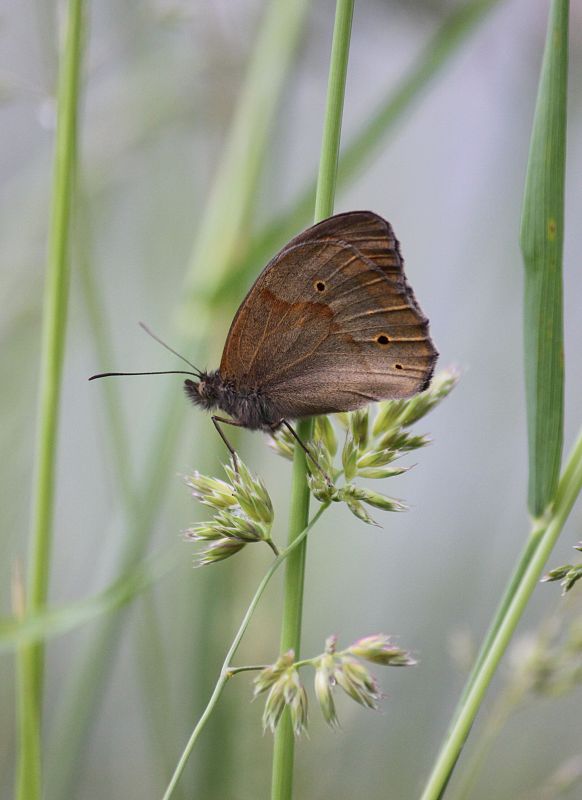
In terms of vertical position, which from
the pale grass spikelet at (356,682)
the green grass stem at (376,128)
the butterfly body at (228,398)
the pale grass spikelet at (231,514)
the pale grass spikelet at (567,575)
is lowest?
the pale grass spikelet at (356,682)

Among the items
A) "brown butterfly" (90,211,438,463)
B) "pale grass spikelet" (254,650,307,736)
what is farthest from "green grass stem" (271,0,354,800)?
"brown butterfly" (90,211,438,463)

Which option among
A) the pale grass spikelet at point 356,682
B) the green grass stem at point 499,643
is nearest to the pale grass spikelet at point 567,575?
the green grass stem at point 499,643

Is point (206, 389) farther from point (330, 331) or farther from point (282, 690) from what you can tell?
point (282, 690)

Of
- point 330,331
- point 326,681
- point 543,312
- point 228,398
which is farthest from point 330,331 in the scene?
point 326,681

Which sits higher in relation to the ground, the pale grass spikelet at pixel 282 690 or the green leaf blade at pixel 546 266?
the green leaf blade at pixel 546 266

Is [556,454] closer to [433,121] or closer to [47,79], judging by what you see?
[47,79]

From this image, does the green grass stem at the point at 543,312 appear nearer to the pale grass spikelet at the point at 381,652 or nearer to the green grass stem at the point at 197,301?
the pale grass spikelet at the point at 381,652

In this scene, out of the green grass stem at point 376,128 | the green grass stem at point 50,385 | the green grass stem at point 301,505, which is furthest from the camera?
the green grass stem at point 376,128

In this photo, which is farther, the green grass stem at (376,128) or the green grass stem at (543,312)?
the green grass stem at (376,128)
